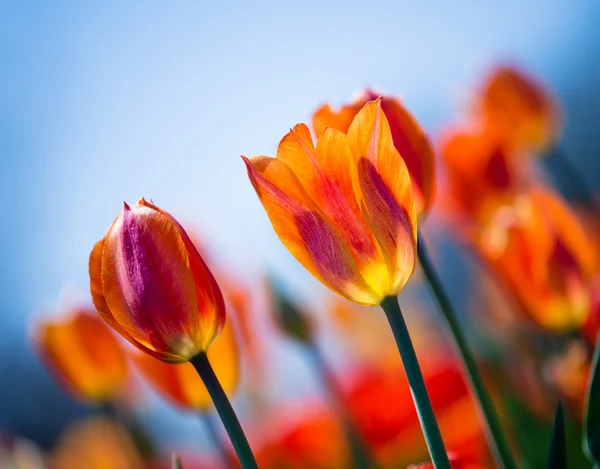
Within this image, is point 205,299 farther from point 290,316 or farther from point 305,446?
point 305,446

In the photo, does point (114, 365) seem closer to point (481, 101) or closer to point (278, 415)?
point (278, 415)

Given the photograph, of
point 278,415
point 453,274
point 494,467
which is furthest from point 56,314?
point 453,274

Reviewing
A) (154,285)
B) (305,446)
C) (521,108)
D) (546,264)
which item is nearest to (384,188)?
(154,285)

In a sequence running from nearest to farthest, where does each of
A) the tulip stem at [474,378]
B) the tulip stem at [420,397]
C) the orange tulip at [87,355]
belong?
the tulip stem at [420,397] < the tulip stem at [474,378] < the orange tulip at [87,355]

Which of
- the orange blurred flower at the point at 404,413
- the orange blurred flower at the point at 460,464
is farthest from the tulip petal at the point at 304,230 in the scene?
the orange blurred flower at the point at 404,413

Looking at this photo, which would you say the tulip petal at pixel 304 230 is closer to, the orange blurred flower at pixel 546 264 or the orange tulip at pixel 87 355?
the orange blurred flower at pixel 546 264

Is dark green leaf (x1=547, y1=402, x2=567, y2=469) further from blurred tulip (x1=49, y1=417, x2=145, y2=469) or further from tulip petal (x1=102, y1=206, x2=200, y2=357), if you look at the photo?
blurred tulip (x1=49, y1=417, x2=145, y2=469)
